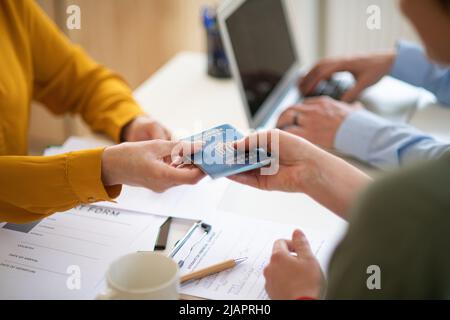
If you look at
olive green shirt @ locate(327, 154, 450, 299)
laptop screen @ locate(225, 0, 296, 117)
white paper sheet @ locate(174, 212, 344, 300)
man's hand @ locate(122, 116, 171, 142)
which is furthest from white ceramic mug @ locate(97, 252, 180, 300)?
laptop screen @ locate(225, 0, 296, 117)

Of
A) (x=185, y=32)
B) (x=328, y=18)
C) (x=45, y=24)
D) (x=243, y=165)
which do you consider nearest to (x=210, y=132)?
(x=243, y=165)

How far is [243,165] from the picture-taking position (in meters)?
0.97

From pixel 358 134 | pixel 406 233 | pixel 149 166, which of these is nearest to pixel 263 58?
pixel 358 134

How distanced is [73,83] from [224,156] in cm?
67

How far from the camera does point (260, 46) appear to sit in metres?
1.50

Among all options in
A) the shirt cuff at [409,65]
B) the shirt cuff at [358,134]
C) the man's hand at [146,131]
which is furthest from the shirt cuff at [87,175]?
the shirt cuff at [409,65]

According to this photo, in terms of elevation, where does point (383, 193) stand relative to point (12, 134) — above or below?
above

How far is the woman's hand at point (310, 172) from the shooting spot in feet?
3.20

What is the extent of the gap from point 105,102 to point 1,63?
273mm

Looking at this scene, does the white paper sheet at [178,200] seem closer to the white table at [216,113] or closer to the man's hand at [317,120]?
the white table at [216,113]

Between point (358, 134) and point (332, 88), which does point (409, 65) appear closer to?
point (332, 88)

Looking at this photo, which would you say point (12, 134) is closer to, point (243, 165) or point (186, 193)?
point (186, 193)

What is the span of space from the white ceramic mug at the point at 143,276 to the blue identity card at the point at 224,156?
0.71 ft

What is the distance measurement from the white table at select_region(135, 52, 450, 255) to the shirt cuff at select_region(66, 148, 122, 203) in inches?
6.2
